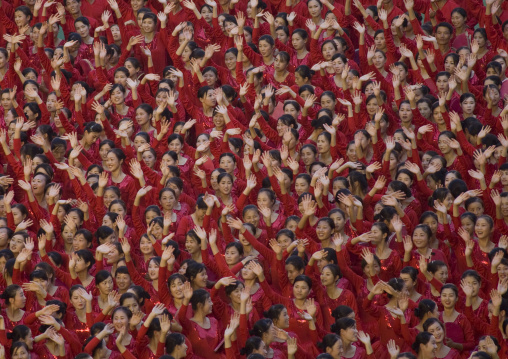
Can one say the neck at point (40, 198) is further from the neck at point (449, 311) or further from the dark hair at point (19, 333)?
the neck at point (449, 311)

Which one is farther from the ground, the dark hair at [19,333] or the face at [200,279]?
the face at [200,279]

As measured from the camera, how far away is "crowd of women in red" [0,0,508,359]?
5.89m

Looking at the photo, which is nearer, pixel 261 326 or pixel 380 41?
pixel 261 326

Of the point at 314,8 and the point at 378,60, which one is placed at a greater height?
the point at 314,8

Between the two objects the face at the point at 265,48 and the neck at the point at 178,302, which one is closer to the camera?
the neck at the point at 178,302

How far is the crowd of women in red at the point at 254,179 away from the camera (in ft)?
19.3

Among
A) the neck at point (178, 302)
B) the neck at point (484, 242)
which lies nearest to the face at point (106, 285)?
the neck at point (178, 302)

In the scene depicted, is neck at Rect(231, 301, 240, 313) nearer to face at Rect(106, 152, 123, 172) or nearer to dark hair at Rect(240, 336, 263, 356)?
dark hair at Rect(240, 336, 263, 356)

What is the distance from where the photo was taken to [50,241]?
645cm

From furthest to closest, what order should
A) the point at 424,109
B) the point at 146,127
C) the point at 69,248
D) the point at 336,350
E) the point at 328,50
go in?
the point at 328,50
the point at 146,127
the point at 424,109
the point at 69,248
the point at 336,350

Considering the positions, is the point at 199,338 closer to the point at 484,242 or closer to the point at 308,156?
the point at 308,156

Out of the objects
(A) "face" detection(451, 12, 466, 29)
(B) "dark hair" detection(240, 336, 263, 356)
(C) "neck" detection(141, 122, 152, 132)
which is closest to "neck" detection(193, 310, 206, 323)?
(B) "dark hair" detection(240, 336, 263, 356)

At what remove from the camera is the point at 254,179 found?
6.71 metres

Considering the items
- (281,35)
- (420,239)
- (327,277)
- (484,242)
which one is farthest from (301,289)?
(281,35)
